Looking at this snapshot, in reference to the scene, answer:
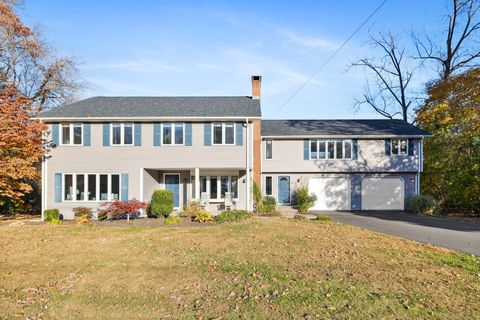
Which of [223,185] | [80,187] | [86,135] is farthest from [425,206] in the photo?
[86,135]

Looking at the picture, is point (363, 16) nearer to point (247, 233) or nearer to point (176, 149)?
point (247, 233)

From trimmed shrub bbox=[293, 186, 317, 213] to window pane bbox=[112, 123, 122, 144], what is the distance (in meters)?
11.6

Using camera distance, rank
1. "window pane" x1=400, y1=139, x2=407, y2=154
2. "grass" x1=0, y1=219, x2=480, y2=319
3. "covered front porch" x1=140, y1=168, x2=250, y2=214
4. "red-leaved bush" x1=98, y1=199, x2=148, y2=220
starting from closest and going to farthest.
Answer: "grass" x1=0, y1=219, x2=480, y2=319
"red-leaved bush" x1=98, y1=199, x2=148, y2=220
"covered front porch" x1=140, y1=168, x2=250, y2=214
"window pane" x1=400, y1=139, x2=407, y2=154

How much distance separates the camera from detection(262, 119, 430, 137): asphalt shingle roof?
78.0 ft

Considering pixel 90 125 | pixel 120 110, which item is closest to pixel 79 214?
pixel 90 125

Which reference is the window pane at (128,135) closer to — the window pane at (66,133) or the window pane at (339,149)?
the window pane at (66,133)

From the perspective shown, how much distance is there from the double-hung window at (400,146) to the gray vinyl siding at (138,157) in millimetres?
11307

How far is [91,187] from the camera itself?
19266 mm

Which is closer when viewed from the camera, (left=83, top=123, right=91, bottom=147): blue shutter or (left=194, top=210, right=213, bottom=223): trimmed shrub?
(left=194, top=210, right=213, bottom=223): trimmed shrub

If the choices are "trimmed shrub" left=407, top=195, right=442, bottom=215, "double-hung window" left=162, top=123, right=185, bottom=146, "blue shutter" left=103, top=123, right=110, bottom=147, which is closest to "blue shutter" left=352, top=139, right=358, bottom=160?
"trimmed shrub" left=407, top=195, right=442, bottom=215

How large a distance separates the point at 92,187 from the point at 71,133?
3288mm

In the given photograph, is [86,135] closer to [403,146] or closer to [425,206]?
[403,146]

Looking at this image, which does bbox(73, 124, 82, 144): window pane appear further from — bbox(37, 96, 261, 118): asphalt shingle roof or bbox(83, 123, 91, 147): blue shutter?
bbox(37, 96, 261, 118): asphalt shingle roof

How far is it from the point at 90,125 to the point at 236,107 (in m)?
8.38
